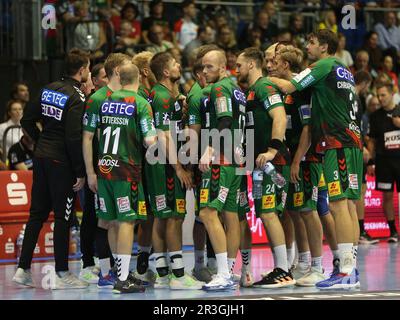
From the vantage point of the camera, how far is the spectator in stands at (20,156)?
13844 millimetres

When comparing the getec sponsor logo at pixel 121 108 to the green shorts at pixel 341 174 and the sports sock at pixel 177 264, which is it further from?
the green shorts at pixel 341 174

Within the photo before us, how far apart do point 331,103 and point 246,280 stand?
1.94m

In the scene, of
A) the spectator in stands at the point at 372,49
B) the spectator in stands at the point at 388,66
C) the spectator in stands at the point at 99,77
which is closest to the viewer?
the spectator in stands at the point at 99,77

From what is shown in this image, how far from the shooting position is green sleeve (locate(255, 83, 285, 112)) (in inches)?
395

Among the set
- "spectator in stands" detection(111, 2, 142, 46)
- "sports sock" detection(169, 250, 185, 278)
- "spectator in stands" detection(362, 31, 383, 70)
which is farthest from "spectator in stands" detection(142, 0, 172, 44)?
"sports sock" detection(169, 250, 185, 278)

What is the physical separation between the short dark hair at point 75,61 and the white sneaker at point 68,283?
2089 millimetres

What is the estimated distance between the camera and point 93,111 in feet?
32.9

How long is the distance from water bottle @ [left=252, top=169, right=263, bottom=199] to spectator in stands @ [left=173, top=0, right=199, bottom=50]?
8582mm

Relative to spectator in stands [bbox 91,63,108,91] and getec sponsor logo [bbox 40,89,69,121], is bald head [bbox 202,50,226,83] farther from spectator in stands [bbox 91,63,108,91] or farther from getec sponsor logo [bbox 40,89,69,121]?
getec sponsor logo [bbox 40,89,69,121]

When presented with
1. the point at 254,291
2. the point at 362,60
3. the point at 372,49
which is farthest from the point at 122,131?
the point at 372,49

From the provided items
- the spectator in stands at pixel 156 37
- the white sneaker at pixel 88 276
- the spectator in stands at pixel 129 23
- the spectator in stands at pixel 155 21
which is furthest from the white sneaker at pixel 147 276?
the spectator in stands at pixel 155 21

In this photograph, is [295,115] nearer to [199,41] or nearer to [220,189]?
[220,189]
